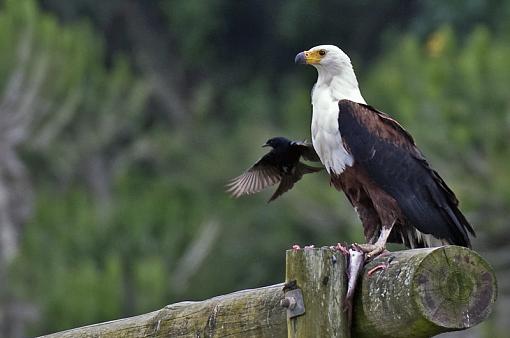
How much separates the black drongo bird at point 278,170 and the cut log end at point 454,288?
6.01 ft

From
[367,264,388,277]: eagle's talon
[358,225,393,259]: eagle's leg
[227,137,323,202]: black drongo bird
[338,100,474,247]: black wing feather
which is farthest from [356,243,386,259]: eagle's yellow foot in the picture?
[227,137,323,202]: black drongo bird

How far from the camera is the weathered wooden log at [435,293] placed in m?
4.19

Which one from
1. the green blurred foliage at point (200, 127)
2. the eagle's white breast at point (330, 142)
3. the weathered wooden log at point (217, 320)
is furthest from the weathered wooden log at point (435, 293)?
the green blurred foliage at point (200, 127)

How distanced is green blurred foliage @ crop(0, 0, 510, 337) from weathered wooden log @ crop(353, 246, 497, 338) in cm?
1177

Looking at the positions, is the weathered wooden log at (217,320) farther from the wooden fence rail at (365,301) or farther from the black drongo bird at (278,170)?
the black drongo bird at (278,170)

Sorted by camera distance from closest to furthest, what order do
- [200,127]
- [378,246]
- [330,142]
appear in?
[378,246] → [330,142] → [200,127]

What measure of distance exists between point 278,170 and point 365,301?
1802 mm

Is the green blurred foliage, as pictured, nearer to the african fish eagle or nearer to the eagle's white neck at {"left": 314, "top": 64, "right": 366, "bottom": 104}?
the eagle's white neck at {"left": 314, "top": 64, "right": 366, "bottom": 104}

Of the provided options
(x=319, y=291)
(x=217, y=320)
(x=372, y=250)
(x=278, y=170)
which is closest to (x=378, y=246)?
(x=372, y=250)

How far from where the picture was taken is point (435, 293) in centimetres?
420

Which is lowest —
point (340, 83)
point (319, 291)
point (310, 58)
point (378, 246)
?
point (319, 291)

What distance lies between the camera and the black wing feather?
18.5ft

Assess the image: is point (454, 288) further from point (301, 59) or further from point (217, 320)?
point (301, 59)

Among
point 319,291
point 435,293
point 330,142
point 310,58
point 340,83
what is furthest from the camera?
point 310,58
